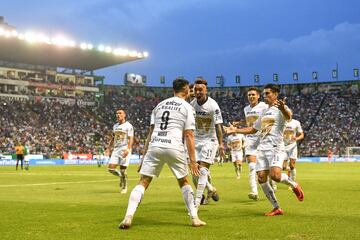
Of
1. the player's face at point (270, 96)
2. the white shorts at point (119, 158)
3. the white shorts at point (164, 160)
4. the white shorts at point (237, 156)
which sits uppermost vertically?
the player's face at point (270, 96)

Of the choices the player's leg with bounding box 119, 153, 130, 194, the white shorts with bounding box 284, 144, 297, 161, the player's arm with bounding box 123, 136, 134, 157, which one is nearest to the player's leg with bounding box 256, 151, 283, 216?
the player's leg with bounding box 119, 153, 130, 194

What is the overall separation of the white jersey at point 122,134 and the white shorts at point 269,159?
7.74 m

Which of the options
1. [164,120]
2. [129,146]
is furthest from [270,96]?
[129,146]

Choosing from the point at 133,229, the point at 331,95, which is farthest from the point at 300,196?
the point at 331,95

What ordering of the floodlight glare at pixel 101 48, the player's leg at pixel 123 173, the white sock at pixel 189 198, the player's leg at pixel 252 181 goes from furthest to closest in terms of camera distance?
the floodlight glare at pixel 101 48
the player's leg at pixel 123 173
the player's leg at pixel 252 181
the white sock at pixel 189 198

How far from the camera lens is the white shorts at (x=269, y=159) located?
11211 mm

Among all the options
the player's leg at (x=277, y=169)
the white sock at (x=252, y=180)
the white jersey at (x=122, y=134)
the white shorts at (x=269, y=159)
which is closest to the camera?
the player's leg at (x=277, y=169)

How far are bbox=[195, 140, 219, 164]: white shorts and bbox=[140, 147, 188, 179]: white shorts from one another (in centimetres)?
293

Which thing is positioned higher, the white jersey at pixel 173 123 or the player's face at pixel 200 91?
the player's face at pixel 200 91

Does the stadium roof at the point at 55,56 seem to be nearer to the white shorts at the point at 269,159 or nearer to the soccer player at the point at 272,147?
the soccer player at the point at 272,147

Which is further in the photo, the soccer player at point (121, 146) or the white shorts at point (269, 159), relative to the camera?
the soccer player at point (121, 146)

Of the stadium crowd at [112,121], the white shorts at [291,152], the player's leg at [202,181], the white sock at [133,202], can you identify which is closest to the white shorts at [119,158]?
the white shorts at [291,152]

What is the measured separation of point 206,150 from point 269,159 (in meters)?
1.62

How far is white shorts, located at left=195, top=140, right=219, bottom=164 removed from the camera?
40.0 ft
